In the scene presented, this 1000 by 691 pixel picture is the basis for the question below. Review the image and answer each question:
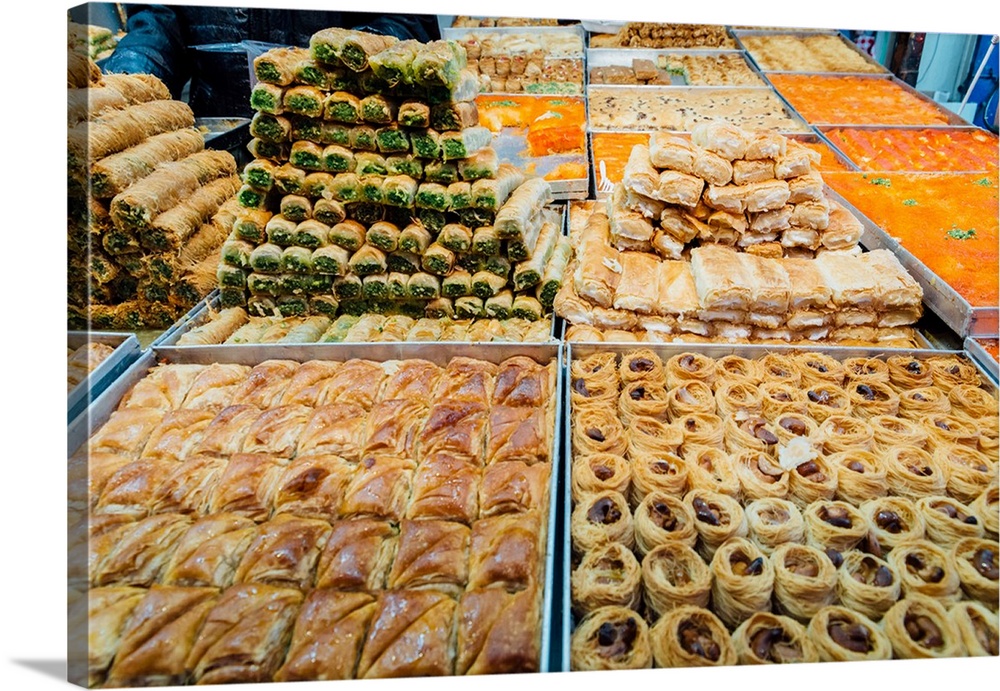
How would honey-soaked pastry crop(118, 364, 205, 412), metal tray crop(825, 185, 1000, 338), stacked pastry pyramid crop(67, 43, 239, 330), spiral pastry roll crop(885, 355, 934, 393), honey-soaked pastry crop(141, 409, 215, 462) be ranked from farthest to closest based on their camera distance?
stacked pastry pyramid crop(67, 43, 239, 330) < metal tray crop(825, 185, 1000, 338) < spiral pastry roll crop(885, 355, 934, 393) < honey-soaked pastry crop(118, 364, 205, 412) < honey-soaked pastry crop(141, 409, 215, 462)

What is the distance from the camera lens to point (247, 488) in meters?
2.54

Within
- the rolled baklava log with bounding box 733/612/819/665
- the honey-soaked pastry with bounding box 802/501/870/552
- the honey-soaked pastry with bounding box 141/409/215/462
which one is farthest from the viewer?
the honey-soaked pastry with bounding box 141/409/215/462

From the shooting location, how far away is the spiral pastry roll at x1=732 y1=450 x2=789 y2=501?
2604 mm

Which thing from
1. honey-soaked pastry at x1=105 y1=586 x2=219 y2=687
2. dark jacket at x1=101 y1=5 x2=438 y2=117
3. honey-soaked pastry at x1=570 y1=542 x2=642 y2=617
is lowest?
honey-soaked pastry at x1=105 y1=586 x2=219 y2=687

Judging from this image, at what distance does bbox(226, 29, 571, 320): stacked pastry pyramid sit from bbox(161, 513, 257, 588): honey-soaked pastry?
184cm

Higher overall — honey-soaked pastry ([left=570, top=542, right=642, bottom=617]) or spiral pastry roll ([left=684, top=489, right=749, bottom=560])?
spiral pastry roll ([left=684, top=489, right=749, bottom=560])

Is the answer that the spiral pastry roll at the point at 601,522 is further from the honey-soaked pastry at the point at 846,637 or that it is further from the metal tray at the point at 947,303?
the metal tray at the point at 947,303

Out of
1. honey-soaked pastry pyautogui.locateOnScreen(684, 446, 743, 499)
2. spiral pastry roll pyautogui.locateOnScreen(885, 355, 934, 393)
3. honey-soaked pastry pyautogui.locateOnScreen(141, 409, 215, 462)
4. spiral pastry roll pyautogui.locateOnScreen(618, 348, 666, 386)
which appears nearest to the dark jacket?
honey-soaked pastry pyautogui.locateOnScreen(141, 409, 215, 462)

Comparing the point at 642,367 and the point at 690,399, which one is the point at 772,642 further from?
the point at 642,367

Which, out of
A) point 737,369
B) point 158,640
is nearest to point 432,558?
point 158,640

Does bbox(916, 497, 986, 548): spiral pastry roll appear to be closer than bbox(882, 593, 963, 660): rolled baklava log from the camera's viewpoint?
No

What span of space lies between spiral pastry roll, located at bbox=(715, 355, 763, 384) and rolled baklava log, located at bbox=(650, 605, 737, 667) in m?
1.37

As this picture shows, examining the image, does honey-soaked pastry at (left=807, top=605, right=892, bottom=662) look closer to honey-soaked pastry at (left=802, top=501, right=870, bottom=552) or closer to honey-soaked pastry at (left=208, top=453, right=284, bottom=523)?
honey-soaked pastry at (left=802, top=501, right=870, bottom=552)

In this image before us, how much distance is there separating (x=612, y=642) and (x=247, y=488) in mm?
1486
